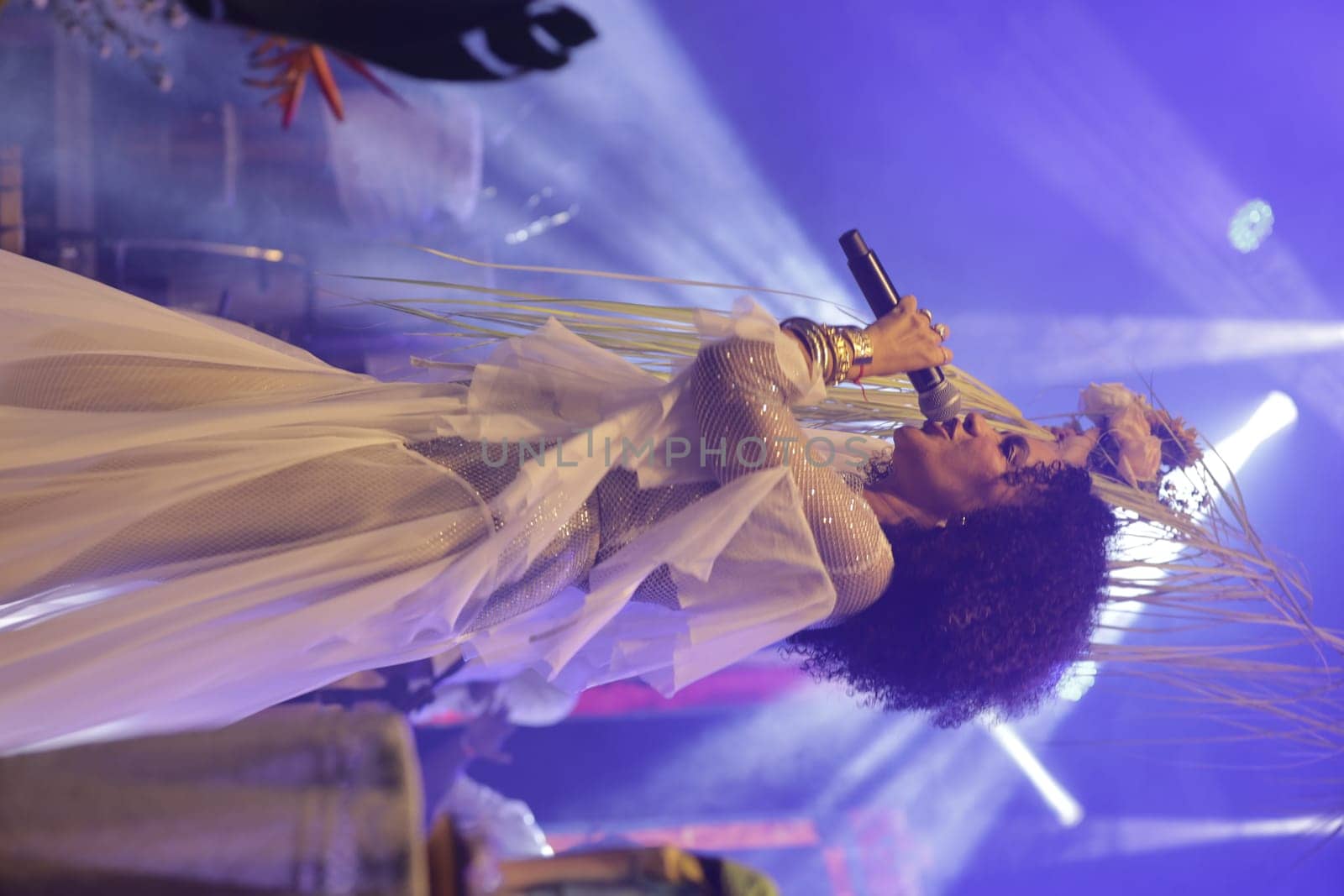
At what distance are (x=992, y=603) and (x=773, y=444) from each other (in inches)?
12.3

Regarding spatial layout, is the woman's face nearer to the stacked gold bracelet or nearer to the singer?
the singer

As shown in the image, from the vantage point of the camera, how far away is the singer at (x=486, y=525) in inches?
34.9

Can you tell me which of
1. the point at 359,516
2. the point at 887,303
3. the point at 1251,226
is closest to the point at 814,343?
the point at 887,303

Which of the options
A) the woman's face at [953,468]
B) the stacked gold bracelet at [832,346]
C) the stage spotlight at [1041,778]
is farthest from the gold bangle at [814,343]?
the stage spotlight at [1041,778]

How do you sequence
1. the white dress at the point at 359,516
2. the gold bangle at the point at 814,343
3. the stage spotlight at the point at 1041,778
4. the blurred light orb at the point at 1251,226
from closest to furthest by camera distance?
the white dress at the point at 359,516 < the gold bangle at the point at 814,343 < the blurred light orb at the point at 1251,226 < the stage spotlight at the point at 1041,778

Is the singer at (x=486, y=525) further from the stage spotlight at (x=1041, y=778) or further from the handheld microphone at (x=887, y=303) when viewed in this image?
the stage spotlight at (x=1041, y=778)

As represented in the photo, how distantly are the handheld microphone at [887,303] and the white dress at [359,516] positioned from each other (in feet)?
0.53

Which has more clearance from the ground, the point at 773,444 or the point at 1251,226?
the point at 1251,226

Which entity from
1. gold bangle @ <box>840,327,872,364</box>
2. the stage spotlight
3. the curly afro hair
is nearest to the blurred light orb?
the stage spotlight

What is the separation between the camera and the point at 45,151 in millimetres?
2873

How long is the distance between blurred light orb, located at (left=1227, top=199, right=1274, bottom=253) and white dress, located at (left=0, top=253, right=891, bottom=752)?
6.82ft

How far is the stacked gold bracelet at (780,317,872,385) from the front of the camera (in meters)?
1.00

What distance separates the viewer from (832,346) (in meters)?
1.01

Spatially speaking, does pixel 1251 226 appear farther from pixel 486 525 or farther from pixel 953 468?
pixel 486 525
